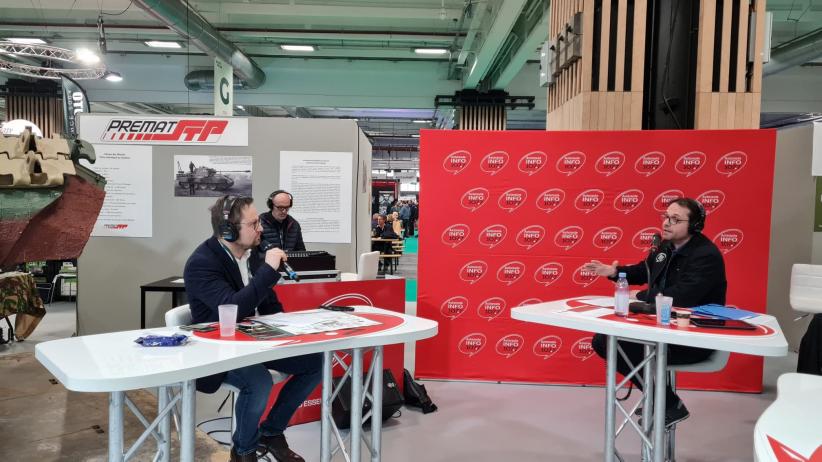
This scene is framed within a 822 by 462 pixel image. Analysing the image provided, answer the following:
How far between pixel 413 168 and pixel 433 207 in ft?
68.6

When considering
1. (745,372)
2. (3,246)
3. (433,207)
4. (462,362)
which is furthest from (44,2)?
(745,372)

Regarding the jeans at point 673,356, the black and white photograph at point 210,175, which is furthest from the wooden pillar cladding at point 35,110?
the jeans at point 673,356

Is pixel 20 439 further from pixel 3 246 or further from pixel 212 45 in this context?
pixel 212 45

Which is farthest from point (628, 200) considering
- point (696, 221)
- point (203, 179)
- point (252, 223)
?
point (203, 179)

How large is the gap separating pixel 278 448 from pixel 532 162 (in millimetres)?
2865

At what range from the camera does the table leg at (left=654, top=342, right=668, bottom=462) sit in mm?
2529

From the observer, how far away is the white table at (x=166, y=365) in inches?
66.9

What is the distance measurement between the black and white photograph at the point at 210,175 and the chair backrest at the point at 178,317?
3.23 metres

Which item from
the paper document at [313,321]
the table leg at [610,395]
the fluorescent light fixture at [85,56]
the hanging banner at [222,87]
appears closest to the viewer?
the paper document at [313,321]

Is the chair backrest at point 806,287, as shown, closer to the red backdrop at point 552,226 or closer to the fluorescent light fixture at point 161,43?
the red backdrop at point 552,226

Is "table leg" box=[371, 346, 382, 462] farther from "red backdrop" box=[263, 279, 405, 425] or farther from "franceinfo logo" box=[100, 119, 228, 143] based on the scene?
"franceinfo logo" box=[100, 119, 228, 143]

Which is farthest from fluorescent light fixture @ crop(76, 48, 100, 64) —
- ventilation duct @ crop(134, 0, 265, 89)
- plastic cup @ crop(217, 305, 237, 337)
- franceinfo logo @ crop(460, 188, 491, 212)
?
plastic cup @ crop(217, 305, 237, 337)

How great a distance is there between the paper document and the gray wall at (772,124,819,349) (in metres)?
5.09

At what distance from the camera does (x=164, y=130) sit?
562 cm
